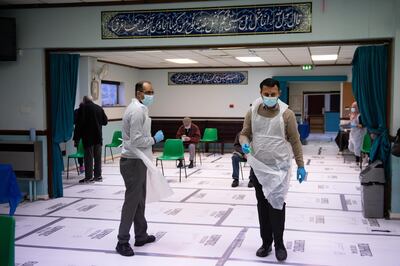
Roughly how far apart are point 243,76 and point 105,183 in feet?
22.1

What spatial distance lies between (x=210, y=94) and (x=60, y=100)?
764cm

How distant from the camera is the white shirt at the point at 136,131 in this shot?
4238 millimetres

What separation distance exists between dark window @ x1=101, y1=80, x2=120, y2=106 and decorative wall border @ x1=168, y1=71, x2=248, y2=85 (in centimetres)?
195

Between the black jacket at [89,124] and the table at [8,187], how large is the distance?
118 inches

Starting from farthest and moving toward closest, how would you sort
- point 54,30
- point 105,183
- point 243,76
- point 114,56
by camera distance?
point 243,76, point 114,56, point 105,183, point 54,30

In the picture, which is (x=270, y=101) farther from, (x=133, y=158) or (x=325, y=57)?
(x=325, y=57)

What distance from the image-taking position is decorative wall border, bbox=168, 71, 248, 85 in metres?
14.1

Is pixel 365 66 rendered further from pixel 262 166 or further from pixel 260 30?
pixel 262 166

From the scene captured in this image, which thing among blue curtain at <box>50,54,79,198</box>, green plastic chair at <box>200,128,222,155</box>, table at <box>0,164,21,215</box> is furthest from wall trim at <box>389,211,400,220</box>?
green plastic chair at <box>200,128,222,155</box>

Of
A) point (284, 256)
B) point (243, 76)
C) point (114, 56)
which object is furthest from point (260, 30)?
point (243, 76)

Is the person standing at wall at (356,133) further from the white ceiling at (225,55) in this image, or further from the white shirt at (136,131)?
the white shirt at (136,131)

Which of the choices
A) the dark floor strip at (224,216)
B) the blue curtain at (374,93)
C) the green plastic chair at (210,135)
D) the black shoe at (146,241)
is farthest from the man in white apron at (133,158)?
the green plastic chair at (210,135)

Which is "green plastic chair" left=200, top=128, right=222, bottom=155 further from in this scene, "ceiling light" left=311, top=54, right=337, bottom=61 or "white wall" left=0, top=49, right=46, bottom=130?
"white wall" left=0, top=49, right=46, bottom=130

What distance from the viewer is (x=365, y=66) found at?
19.7ft
